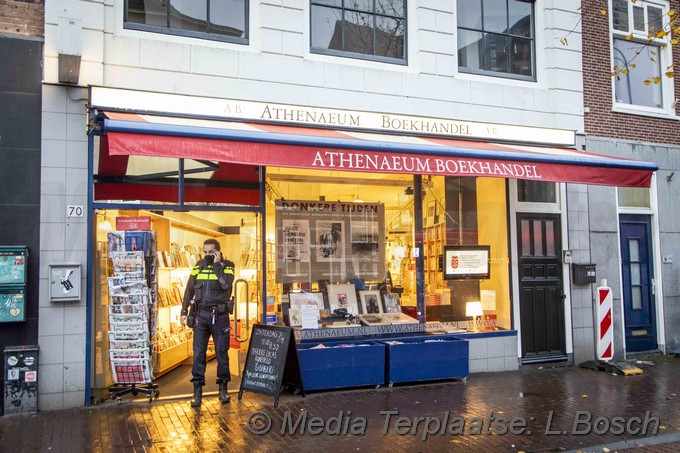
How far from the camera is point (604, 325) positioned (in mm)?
9742

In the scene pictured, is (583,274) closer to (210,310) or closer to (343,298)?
(343,298)

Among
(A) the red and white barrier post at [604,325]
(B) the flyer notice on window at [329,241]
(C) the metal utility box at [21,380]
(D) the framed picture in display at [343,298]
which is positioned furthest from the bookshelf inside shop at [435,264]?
(C) the metal utility box at [21,380]

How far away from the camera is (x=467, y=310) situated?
9680mm

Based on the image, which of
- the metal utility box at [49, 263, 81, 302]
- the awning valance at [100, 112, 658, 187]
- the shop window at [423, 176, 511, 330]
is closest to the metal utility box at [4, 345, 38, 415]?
the metal utility box at [49, 263, 81, 302]

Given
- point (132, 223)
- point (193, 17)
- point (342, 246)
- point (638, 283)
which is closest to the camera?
point (132, 223)

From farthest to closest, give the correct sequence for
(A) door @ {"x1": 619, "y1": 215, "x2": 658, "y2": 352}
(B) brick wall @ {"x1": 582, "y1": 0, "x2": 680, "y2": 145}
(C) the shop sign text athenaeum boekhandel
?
(A) door @ {"x1": 619, "y1": 215, "x2": 658, "y2": 352} → (B) brick wall @ {"x1": 582, "y1": 0, "x2": 680, "y2": 145} → (C) the shop sign text athenaeum boekhandel

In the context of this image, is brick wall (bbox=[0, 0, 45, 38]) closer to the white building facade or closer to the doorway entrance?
the white building facade

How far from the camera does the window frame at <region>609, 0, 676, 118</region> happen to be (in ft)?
36.1

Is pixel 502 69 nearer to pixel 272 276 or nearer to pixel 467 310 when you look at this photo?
pixel 467 310

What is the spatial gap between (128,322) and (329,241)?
3165mm

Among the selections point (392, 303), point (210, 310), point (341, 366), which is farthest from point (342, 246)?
point (210, 310)

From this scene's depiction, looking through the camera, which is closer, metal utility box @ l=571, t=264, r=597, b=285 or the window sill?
metal utility box @ l=571, t=264, r=597, b=285

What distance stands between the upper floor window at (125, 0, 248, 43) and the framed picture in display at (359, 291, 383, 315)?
417cm

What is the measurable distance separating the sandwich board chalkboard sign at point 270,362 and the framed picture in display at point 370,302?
191cm
